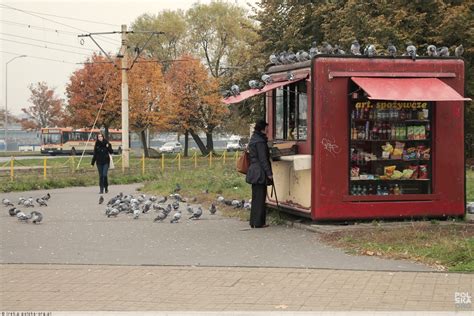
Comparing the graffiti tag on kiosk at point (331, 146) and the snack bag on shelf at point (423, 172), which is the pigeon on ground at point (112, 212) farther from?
the snack bag on shelf at point (423, 172)

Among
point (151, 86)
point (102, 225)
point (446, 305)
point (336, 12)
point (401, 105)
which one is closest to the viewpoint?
point (446, 305)

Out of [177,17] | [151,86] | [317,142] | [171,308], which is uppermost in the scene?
[177,17]

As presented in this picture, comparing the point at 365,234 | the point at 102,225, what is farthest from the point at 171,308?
the point at 102,225

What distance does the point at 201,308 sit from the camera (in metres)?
6.60

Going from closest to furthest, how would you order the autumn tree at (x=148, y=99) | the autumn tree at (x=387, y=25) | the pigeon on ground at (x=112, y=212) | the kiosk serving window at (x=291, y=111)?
the kiosk serving window at (x=291, y=111)
the pigeon on ground at (x=112, y=212)
the autumn tree at (x=387, y=25)
the autumn tree at (x=148, y=99)

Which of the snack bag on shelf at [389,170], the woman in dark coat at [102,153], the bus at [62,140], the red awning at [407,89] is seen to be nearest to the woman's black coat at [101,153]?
the woman in dark coat at [102,153]

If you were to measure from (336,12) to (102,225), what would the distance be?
23282 mm

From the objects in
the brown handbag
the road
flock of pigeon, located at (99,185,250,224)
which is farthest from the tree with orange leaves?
the brown handbag

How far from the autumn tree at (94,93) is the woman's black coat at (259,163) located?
44.9m

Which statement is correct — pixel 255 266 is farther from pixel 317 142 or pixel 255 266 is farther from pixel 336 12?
pixel 336 12

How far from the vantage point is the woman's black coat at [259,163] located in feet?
39.2

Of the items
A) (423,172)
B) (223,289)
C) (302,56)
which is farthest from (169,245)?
(423,172)

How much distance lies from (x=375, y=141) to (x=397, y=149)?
1.48 ft

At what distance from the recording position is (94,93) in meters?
56.9
